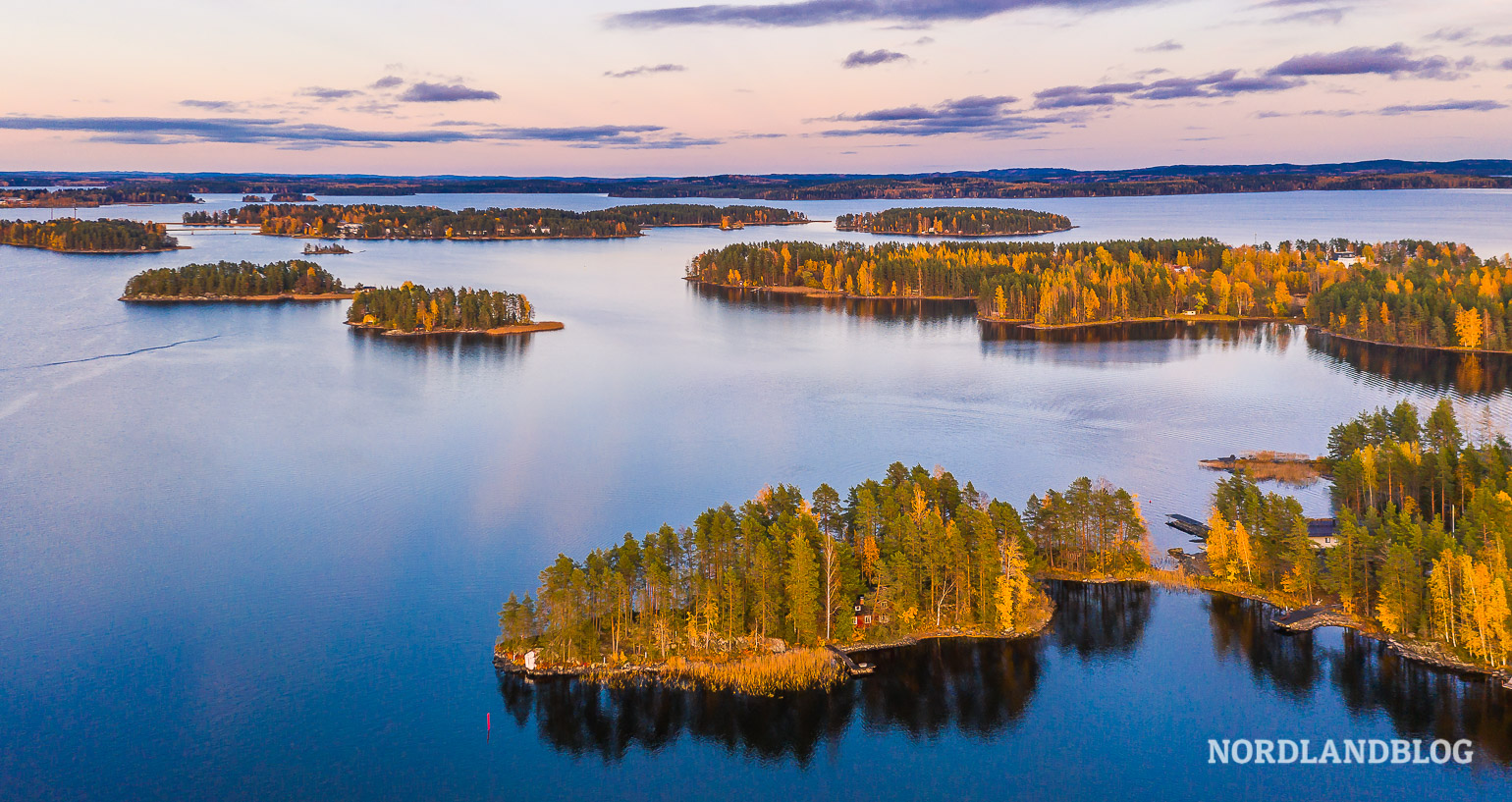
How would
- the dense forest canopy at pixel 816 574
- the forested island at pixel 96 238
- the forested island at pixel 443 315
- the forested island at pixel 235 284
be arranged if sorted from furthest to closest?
the forested island at pixel 96 238 < the forested island at pixel 235 284 < the forested island at pixel 443 315 < the dense forest canopy at pixel 816 574

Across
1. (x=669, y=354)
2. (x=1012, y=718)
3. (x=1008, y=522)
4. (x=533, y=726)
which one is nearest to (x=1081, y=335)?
(x=669, y=354)

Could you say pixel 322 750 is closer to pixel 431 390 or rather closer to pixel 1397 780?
pixel 1397 780

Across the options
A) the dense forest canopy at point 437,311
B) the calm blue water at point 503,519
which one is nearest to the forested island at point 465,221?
the dense forest canopy at point 437,311

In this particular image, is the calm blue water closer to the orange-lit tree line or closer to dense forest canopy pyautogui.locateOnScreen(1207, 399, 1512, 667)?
dense forest canopy pyautogui.locateOnScreen(1207, 399, 1512, 667)

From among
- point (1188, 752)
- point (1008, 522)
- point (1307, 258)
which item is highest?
point (1307, 258)

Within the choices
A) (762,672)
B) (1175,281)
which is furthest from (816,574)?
(1175,281)

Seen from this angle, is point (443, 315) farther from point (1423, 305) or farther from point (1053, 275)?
point (1423, 305)

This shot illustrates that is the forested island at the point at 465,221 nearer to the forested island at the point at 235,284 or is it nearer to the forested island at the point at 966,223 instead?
the forested island at the point at 966,223
